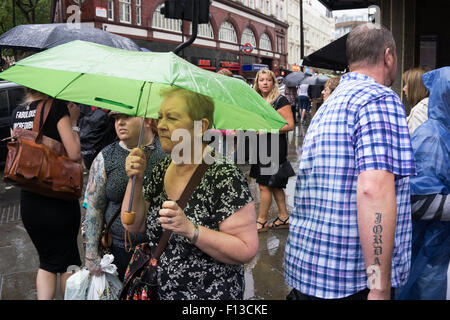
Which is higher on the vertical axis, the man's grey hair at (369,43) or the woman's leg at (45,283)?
the man's grey hair at (369,43)

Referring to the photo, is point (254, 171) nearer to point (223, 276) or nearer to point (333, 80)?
point (333, 80)

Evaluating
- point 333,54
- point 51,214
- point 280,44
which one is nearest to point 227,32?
point 280,44

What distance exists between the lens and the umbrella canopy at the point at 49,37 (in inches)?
172

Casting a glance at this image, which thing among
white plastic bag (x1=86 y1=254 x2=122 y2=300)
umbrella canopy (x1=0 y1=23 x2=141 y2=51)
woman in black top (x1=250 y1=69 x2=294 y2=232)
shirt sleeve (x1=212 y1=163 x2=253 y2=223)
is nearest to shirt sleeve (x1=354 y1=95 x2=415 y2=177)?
shirt sleeve (x1=212 y1=163 x2=253 y2=223)

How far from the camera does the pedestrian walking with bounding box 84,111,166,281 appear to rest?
254 centimetres

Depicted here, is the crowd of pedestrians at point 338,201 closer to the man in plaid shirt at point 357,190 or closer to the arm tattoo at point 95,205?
the man in plaid shirt at point 357,190

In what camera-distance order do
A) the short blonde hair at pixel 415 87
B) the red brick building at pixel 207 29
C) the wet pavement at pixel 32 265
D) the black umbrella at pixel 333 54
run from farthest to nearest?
the red brick building at pixel 207 29
the black umbrella at pixel 333 54
the wet pavement at pixel 32 265
the short blonde hair at pixel 415 87

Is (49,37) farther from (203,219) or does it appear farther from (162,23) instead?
(162,23)

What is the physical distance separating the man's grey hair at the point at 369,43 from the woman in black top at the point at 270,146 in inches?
118

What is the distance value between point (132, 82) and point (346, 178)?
1.38m

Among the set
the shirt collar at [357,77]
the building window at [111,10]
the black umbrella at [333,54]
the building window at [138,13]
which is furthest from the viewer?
the building window at [138,13]

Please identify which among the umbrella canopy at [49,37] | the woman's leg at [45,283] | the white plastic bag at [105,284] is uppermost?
the umbrella canopy at [49,37]

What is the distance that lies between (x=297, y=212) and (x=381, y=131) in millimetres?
564

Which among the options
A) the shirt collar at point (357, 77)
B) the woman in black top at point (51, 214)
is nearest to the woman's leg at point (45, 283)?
the woman in black top at point (51, 214)
